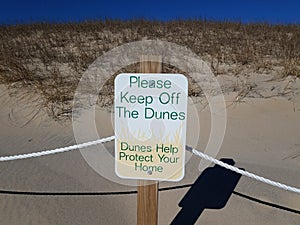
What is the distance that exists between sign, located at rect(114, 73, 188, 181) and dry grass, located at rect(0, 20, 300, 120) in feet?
6.19

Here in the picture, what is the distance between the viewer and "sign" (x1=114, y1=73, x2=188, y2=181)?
66.7 inches

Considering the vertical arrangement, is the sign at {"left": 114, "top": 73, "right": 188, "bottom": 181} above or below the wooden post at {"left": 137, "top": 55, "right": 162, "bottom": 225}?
above

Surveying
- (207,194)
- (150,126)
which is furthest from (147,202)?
(207,194)

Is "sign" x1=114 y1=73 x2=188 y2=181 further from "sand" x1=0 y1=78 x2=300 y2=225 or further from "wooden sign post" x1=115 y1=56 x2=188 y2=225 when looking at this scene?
"sand" x1=0 y1=78 x2=300 y2=225

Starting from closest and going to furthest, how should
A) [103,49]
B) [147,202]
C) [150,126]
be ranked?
[150,126] < [147,202] < [103,49]

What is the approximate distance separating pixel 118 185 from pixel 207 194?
0.75 meters

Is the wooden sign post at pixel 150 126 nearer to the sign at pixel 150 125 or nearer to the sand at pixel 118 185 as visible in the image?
the sign at pixel 150 125

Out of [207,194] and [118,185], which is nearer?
[207,194]

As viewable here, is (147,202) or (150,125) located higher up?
(150,125)

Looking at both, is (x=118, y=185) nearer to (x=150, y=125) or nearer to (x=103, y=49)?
(x=150, y=125)

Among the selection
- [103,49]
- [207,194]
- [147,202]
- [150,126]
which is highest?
[103,49]

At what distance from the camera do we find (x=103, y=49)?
8.45 meters

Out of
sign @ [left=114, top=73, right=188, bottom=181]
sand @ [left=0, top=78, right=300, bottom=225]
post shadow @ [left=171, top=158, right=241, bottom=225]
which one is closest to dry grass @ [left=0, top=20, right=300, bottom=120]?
sand @ [left=0, top=78, right=300, bottom=225]

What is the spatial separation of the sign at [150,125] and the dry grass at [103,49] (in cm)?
189
